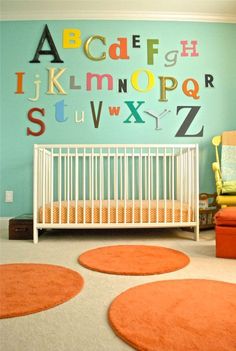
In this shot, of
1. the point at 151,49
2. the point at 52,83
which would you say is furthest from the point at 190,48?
the point at 52,83

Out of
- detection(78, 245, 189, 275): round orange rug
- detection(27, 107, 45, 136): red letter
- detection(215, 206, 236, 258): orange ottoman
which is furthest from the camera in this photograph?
detection(27, 107, 45, 136): red letter

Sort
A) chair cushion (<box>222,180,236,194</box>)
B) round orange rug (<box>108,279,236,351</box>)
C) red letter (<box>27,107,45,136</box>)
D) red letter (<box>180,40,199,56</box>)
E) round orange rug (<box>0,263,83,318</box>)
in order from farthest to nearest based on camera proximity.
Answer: red letter (<box>180,40,199,56</box>) < red letter (<box>27,107,45,136</box>) < chair cushion (<box>222,180,236,194</box>) < round orange rug (<box>0,263,83,318</box>) < round orange rug (<box>108,279,236,351</box>)

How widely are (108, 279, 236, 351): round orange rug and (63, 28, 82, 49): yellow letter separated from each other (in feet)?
9.14

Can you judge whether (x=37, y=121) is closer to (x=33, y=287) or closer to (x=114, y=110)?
(x=114, y=110)

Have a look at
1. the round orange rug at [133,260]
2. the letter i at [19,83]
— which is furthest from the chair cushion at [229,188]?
the letter i at [19,83]

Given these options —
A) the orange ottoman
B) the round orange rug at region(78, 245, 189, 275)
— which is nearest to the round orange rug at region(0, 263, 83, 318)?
the round orange rug at region(78, 245, 189, 275)

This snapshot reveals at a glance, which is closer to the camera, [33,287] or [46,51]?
[33,287]

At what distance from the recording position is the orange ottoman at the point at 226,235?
1.83 m

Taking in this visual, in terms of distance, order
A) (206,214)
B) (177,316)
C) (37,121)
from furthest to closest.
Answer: (37,121)
(206,214)
(177,316)

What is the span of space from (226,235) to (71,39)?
104 inches

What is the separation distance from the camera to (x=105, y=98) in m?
3.20

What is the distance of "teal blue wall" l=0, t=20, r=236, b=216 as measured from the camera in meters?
3.16

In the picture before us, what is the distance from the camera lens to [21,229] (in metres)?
2.46

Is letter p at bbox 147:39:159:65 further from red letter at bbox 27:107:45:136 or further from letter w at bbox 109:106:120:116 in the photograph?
red letter at bbox 27:107:45:136
